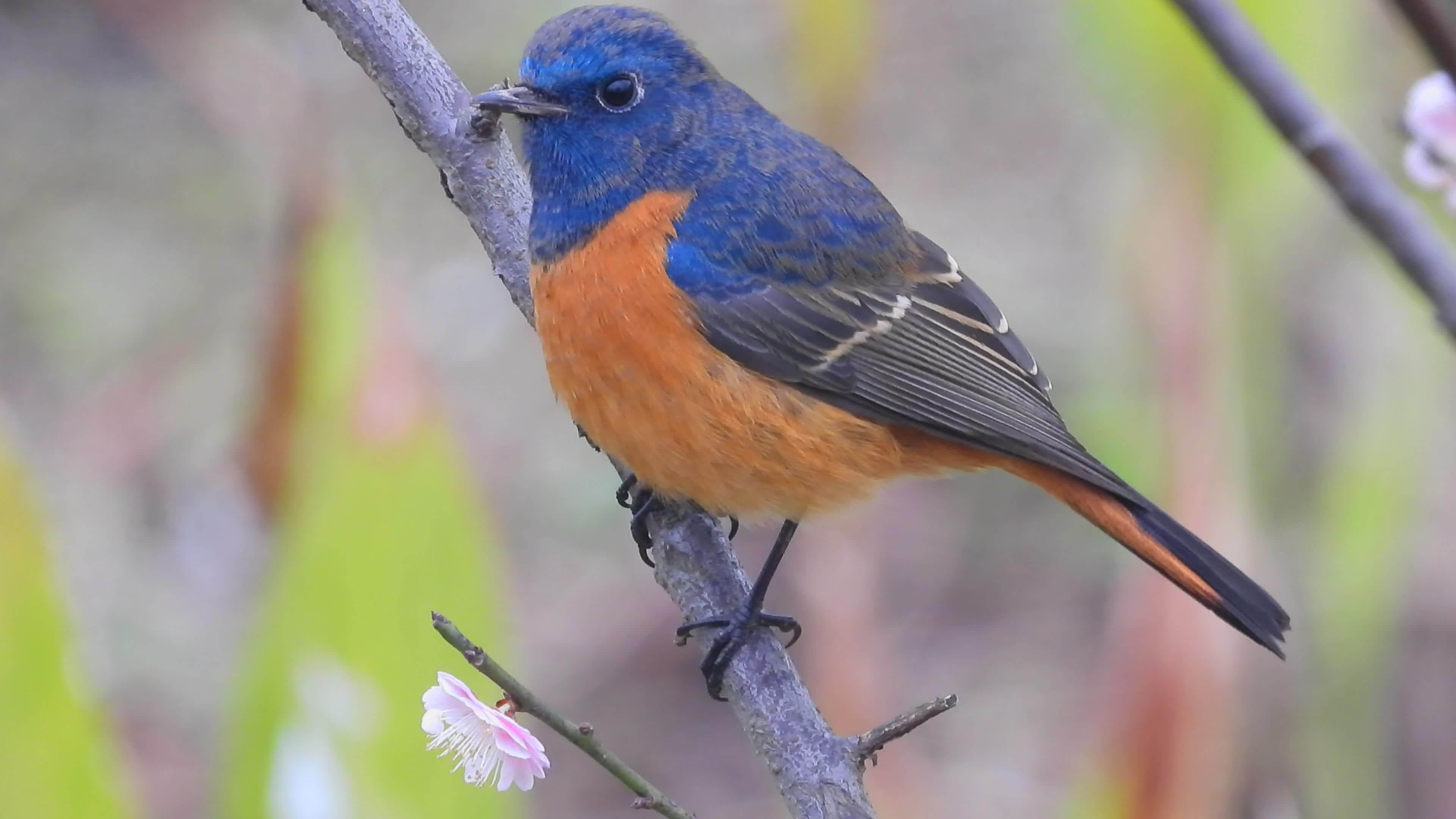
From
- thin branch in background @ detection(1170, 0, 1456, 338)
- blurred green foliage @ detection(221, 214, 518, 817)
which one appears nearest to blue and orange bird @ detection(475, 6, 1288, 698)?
blurred green foliage @ detection(221, 214, 518, 817)

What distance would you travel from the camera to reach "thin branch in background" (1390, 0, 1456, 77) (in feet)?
3.62

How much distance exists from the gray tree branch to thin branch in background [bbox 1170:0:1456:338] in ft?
3.79

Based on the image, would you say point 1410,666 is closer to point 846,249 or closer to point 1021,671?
point 1021,671

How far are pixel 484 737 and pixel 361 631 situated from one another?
0.71 metres

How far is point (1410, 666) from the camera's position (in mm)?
4629

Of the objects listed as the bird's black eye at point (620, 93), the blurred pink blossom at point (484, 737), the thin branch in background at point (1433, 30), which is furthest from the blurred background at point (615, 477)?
the thin branch in background at point (1433, 30)

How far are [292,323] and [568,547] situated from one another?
2498mm

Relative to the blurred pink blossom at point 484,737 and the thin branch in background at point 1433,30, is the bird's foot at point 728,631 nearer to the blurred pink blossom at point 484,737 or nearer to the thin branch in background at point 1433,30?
the blurred pink blossom at point 484,737

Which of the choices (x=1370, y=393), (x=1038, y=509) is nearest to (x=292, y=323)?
(x=1370, y=393)

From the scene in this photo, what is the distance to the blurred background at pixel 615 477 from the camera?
8.28 feet

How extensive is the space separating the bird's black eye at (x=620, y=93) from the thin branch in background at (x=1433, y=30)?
1870 mm

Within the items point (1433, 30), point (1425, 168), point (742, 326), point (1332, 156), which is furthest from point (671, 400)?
point (1433, 30)

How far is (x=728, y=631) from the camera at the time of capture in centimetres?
250

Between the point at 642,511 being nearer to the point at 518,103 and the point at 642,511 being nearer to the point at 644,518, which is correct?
the point at 644,518
